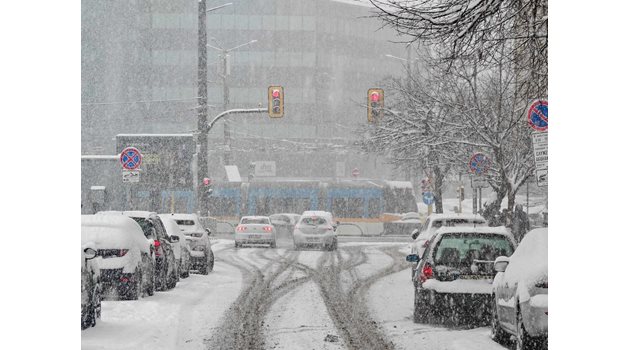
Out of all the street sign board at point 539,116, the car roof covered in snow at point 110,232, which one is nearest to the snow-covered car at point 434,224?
the car roof covered in snow at point 110,232

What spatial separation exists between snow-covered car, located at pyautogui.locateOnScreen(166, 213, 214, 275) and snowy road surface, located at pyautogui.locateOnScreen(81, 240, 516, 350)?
51 cm

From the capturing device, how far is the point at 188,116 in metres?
28.2

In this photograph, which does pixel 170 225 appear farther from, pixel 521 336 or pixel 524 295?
pixel 524 295

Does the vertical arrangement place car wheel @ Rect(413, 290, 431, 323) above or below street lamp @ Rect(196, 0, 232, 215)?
below

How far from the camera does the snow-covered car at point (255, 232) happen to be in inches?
1340

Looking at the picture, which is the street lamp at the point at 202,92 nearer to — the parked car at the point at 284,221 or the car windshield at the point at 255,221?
the car windshield at the point at 255,221

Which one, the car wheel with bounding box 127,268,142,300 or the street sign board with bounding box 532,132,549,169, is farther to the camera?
the car wheel with bounding box 127,268,142,300

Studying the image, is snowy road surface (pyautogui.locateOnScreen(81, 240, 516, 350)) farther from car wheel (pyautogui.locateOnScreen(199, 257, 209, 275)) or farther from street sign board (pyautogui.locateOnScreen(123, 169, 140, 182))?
street sign board (pyautogui.locateOnScreen(123, 169, 140, 182))

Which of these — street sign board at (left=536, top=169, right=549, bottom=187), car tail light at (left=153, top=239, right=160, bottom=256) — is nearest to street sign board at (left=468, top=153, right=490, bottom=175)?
street sign board at (left=536, top=169, right=549, bottom=187)

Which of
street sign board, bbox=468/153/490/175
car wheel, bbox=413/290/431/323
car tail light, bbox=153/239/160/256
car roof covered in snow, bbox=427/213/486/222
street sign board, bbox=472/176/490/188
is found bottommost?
car wheel, bbox=413/290/431/323

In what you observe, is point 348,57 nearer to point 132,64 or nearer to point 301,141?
point 301,141

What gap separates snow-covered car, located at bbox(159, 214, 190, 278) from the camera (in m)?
19.8

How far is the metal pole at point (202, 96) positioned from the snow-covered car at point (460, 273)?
9.31m

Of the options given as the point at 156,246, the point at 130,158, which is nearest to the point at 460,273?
the point at 156,246
